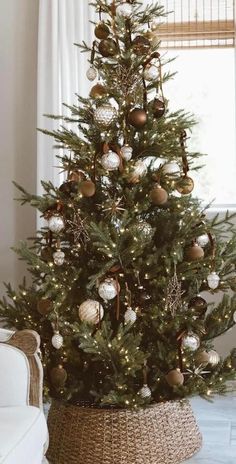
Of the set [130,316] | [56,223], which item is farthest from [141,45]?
[130,316]

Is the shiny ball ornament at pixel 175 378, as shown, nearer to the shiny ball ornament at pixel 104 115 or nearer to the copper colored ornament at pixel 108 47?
the shiny ball ornament at pixel 104 115

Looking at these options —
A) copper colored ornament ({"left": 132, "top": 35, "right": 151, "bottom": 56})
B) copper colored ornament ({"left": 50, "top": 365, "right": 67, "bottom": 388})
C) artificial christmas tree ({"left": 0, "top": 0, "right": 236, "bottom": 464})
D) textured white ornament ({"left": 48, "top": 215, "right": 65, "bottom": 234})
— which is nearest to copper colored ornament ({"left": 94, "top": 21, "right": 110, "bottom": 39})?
artificial christmas tree ({"left": 0, "top": 0, "right": 236, "bottom": 464})

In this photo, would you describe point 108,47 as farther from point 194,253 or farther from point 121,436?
point 121,436

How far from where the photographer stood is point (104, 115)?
112 inches

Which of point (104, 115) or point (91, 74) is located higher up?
point (91, 74)

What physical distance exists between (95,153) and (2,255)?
4.27 feet

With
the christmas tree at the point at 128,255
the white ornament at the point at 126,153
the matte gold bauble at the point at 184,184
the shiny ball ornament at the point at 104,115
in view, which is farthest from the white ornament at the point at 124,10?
the matte gold bauble at the point at 184,184

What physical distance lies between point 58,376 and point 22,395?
679mm

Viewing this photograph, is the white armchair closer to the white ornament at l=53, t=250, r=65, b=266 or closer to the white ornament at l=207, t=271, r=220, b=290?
the white ornament at l=53, t=250, r=65, b=266

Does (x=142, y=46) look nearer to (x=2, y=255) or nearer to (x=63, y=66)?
(x=63, y=66)

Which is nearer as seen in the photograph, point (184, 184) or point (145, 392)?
point (145, 392)

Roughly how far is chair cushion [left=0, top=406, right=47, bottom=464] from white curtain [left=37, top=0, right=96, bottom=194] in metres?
1.86

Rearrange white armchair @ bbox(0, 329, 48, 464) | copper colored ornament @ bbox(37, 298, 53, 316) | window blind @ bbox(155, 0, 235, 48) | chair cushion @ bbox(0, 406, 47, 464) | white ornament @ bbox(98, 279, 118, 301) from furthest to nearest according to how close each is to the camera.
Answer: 1. window blind @ bbox(155, 0, 235, 48)
2. copper colored ornament @ bbox(37, 298, 53, 316)
3. white ornament @ bbox(98, 279, 118, 301)
4. white armchair @ bbox(0, 329, 48, 464)
5. chair cushion @ bbox(0, 406, 47, 464)

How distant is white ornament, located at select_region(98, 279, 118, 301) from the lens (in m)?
2.75
